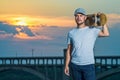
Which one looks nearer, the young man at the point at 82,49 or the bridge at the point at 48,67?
the young man at the point at 82,49

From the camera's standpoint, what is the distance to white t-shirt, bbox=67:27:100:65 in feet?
27.8

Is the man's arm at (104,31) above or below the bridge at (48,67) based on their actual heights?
above

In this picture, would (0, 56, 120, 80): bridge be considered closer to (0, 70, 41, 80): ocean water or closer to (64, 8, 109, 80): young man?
(0, 70, 41, 80): ocean water

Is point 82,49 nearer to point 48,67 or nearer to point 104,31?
point 104,31

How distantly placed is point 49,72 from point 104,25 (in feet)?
208

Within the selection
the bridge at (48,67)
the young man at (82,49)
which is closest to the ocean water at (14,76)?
the bridge at (48,67)

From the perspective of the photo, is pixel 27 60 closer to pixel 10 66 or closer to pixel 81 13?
pixel 10 66

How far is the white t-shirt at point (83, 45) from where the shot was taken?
8.47 metres

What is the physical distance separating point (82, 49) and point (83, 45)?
0.07 meters

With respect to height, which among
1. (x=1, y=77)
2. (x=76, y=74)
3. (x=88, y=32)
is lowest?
(x=1, y=77)

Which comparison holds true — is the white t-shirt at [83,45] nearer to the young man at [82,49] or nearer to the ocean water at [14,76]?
the young man at [82,49]

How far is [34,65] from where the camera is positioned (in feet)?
240

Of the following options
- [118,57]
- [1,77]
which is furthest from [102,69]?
[1,77]

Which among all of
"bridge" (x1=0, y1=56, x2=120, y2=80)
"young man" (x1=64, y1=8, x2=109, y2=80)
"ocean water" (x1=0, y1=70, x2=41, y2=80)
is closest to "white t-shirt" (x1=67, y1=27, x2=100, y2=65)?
"young man" (x1=64, y1=8, x2=109, y2=80)
